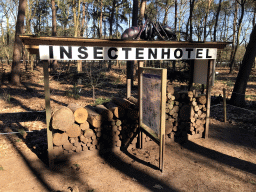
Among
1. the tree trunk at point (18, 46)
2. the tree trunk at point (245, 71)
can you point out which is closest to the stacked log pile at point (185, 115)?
the tree trunk at point (245, 71)

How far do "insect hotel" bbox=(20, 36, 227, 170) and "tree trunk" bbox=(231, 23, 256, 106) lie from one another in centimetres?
413

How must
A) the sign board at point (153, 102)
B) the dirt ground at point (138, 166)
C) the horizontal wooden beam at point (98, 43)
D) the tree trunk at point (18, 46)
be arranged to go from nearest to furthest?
1. the dirt ground at point (138, 166)
2. the horizontal wooden beam at point (98, 43)
3. the sign board at point (153, 102)
4. the tree trunk at point (18, 46)

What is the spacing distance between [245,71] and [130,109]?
690 centimetres

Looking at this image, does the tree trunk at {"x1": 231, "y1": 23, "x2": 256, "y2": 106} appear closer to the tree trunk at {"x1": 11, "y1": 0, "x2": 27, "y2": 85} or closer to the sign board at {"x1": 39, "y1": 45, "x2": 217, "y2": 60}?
the sign board at {"x1": 39, "y1": 45, "x2": 217, "y2": 60}

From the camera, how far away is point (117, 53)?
5020 millimetres

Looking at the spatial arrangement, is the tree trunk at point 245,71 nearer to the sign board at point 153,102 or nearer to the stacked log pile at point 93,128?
the stacked log pile at point 93,128

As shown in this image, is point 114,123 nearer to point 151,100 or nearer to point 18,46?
point 151,100

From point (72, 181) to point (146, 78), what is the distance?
291 centimetres

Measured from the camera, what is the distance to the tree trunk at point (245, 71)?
362 inches

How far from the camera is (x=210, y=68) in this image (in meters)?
6.20

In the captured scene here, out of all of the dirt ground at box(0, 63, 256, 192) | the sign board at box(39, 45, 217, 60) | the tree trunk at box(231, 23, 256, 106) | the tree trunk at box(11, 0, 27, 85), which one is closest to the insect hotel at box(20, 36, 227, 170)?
the sign board at box(39, 45, 217, 60)

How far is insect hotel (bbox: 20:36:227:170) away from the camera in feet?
14.7

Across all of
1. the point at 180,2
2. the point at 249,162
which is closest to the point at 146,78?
the point at 249,162

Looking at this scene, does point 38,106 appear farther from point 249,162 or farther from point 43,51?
point 249,162
